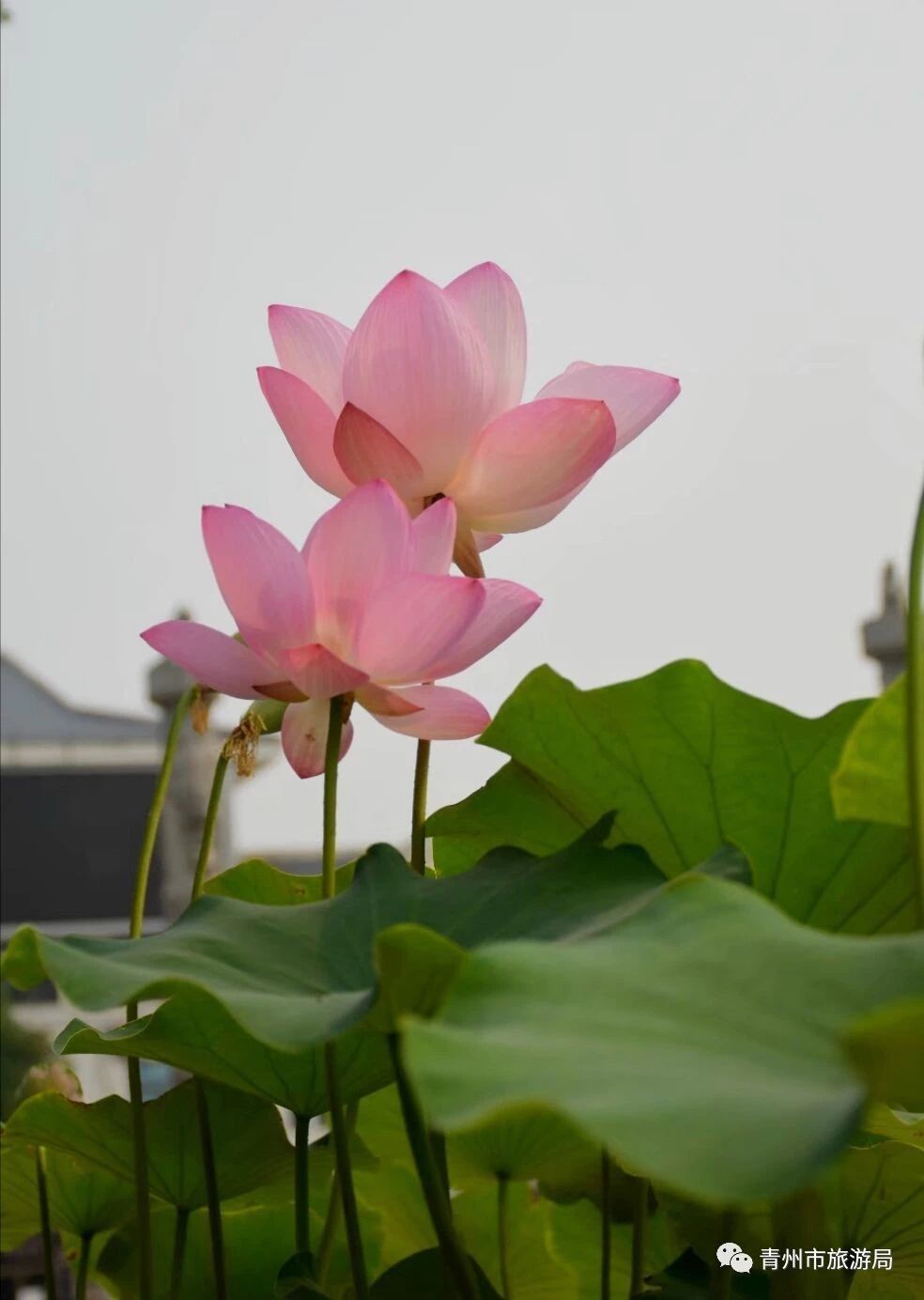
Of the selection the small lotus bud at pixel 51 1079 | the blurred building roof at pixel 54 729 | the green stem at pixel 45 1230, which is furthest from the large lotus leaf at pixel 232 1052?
the blurred building roof at pixel 54 729

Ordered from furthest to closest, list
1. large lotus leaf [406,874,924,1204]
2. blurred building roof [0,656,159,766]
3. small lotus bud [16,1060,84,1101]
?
blurred building roof [0,656,159,766] → small lotus bud [16,1060,84,1101] → large lotus leaf [406,874,924,1204]

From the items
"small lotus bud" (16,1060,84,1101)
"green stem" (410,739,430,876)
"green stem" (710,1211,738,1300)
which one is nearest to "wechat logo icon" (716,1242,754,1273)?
"green stem" (710,1211,738,1300)

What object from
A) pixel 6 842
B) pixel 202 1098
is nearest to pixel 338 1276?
pixel 202 1098

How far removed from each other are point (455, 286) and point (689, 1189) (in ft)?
0.96

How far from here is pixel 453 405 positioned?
35 cm

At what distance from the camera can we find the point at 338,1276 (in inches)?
18.2

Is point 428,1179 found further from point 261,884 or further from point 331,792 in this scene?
point 261,884

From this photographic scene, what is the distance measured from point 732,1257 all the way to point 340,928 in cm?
11

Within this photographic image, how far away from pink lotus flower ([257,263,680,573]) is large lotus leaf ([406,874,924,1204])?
6.1 inches

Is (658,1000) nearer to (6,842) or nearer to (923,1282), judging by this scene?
(923,1282)

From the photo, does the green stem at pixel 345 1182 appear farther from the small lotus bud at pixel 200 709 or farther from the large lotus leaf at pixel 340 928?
the small lotus bud at pixel 200 709

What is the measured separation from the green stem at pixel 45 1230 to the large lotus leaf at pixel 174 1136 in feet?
0.11

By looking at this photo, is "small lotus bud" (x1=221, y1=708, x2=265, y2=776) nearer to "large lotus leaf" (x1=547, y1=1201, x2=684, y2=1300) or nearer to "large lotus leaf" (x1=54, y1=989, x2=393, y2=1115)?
"large lotus leaf" (x1=54, y1=989, x2=393, y2=1115)

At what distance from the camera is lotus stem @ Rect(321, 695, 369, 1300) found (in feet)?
0.98
